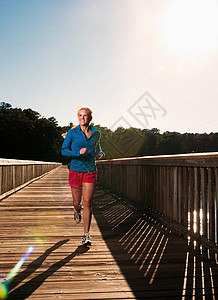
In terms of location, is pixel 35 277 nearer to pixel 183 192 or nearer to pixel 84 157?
pixel 84 157

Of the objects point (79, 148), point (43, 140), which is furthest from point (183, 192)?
point (43, 140)

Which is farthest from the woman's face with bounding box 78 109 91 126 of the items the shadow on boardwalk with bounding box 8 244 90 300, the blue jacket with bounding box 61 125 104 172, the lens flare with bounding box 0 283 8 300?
the lens flare with bounding box 0 283 8 300

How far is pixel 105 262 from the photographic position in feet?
11.2

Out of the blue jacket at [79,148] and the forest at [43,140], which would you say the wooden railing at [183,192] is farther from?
the forest at [43,140]

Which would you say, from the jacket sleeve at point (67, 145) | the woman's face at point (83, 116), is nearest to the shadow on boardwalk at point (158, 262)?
the jacket sleeve at point (67, 145)

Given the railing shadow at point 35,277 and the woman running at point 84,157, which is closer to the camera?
the railing shadow at point 35,277

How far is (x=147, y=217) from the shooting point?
6.09 metres

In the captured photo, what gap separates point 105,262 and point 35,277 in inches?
29.4

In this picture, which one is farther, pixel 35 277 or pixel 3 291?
pixel 35 277

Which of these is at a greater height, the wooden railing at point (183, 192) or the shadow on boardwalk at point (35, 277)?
the wooden railing at point (183, 192)

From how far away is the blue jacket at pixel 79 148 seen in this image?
402cm

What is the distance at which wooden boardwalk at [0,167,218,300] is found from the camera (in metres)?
2.68

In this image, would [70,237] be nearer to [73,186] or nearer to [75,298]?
[73,186]

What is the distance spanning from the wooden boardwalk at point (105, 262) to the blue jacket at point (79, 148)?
973 mm
